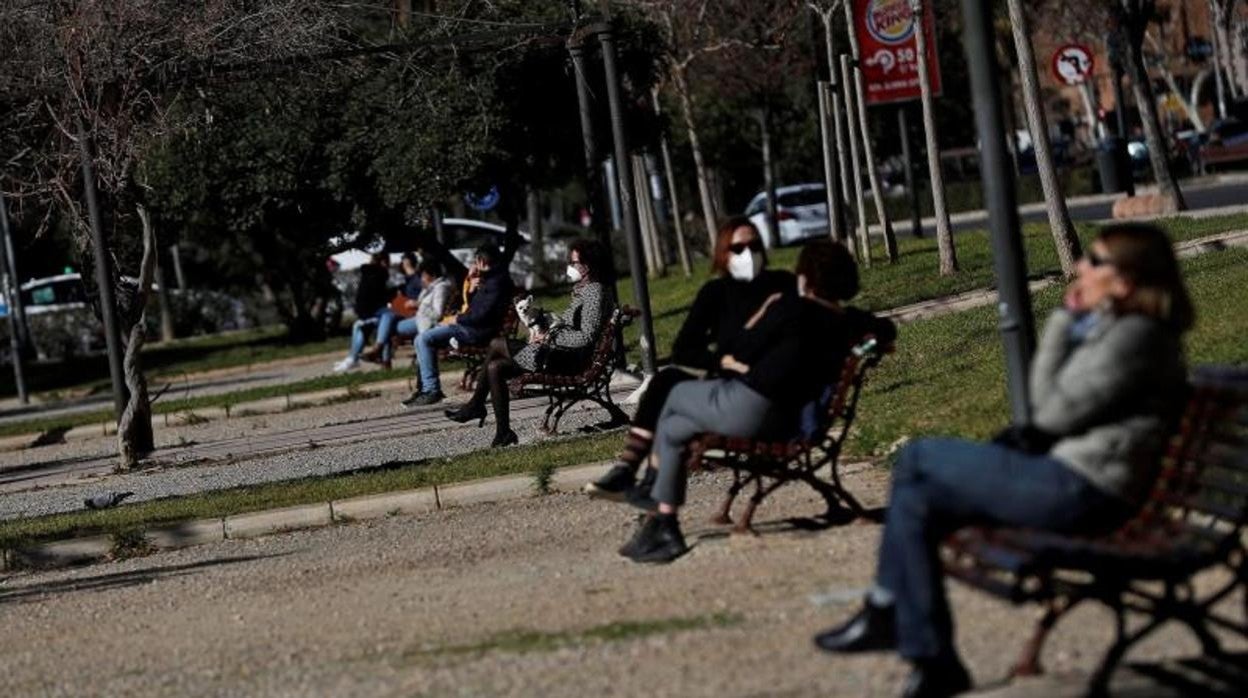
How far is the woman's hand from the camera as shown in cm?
1080

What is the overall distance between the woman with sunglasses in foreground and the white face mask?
167 inches

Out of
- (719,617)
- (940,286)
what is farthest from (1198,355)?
(940,286)

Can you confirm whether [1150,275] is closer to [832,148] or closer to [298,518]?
[298,518]

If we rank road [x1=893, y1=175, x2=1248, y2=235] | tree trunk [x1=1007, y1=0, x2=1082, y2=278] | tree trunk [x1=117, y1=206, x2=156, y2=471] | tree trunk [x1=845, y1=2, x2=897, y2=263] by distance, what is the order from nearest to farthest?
tree trunk [x1=117, y1=206, x2=156, y2=471] < tree trunk [x1=1007, y1=0, x2=1082, y2=278] < tree trunk [x1=845, y1=2, x2=897, y2=263] < road [x1=893, y1=175, x2=1248, y2=235]

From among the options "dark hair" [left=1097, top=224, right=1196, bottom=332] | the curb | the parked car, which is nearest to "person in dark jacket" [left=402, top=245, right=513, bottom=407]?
the curb

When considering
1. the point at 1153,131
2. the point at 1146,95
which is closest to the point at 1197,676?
the point at 1153,131

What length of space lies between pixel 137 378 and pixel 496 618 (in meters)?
10.1

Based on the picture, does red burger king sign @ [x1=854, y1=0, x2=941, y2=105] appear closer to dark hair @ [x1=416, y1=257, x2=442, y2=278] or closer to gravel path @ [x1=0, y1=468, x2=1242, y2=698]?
dark hair @ [x1=416, y1=257, x2=442, y2=278]

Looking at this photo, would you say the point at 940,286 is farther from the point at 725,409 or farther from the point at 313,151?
the point at 725,409

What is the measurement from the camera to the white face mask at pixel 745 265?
11570mm

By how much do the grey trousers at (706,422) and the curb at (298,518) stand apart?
3.34m

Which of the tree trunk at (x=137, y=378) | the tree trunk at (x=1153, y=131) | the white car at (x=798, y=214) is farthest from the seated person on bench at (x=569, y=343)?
the white car at (x=798, y=214)

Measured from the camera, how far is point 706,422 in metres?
10.7

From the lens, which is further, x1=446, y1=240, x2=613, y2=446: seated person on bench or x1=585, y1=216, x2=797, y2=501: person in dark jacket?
x1=446, y1=240, x2=613, y2=446: seated person on bench
